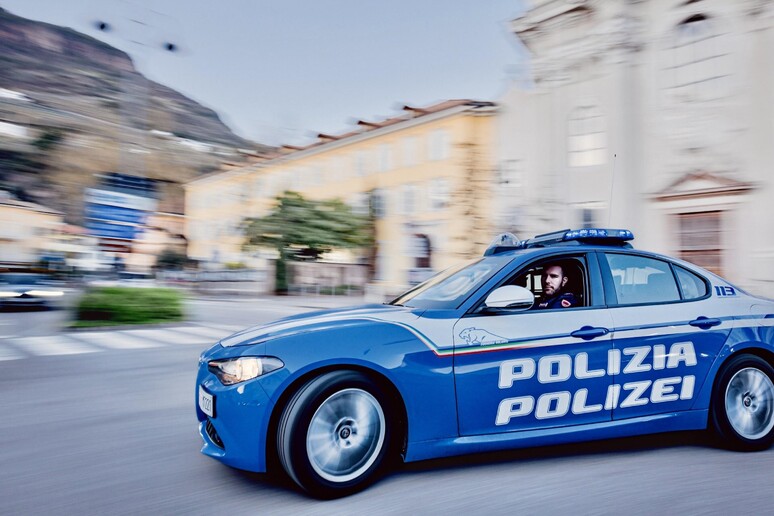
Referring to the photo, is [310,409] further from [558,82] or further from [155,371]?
[558,82]

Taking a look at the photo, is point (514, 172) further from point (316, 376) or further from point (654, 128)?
point (316, 376)

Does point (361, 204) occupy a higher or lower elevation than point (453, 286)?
higher

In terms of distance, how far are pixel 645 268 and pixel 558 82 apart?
17928 millimetres

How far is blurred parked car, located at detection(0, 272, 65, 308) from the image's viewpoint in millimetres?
22078

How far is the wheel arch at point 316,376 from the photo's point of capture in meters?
3.60

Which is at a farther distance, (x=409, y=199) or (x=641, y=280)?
(x=409, y=199)

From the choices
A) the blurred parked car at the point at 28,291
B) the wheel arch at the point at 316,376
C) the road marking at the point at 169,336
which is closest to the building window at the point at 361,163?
the blurred parked car at the point at 28,291

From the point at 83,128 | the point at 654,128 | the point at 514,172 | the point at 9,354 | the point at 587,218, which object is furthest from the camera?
the point at 587,218

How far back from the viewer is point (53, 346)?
38.9 feet

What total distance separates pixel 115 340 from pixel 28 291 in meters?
11.8

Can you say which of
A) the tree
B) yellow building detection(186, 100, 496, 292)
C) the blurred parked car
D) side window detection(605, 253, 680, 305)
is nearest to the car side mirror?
side window detection(605, 253, 680, 305)

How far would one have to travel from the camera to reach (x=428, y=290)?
4.74 m

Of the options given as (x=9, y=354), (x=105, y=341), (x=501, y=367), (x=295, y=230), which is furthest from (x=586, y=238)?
(x=295, y=230)

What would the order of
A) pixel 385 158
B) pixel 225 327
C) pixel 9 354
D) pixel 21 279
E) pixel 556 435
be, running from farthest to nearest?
pixel 385 158, pixel 21 279, pixel 225 327, pixel 9 354, pixel 556 435
